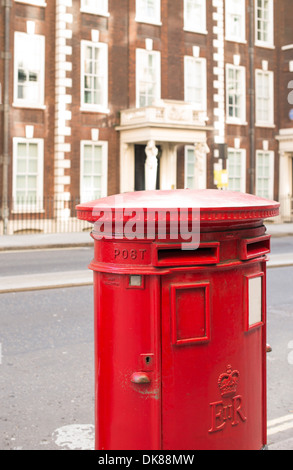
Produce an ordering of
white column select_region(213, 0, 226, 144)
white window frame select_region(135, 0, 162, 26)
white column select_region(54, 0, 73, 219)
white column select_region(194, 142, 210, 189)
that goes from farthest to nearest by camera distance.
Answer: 1. white column select_region(213, 0, 226, 144)
2. white window frame select_region(135, 0, 162, 26)
3. white column select_region(194, 142, 210, 189)
4. white column select_region(54, 0, 73, 219)

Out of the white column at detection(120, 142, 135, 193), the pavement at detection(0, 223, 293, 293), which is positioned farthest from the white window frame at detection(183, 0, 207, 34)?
the pavement at detection(0, 223, 293, 293)

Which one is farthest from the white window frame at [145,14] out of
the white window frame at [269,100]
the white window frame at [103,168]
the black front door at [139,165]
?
the white window frame at [269,100]

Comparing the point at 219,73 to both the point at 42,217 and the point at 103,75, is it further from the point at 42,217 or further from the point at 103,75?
the point at 42,217

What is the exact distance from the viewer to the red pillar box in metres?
2.67

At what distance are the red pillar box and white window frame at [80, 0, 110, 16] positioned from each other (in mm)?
22690

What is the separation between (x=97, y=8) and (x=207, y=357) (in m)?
23.6

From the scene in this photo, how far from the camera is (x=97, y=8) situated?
24266mm

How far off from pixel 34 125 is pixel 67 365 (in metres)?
18.2

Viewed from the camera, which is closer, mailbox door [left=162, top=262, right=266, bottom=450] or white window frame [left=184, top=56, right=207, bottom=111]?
mailbox door [left=162, top=262, right=266, bottom=450]

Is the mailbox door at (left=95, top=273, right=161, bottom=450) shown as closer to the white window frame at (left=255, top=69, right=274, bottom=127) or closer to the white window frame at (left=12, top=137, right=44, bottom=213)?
the white window frame at (left=12, top=137, right=44, bottom=213)

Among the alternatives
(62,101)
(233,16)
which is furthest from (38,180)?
(233,16)

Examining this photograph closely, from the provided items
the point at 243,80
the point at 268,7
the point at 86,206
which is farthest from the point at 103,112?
the point at 86,206

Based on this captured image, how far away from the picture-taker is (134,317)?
8.91 feet

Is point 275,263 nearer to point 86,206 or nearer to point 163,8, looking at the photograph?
point 86,206
